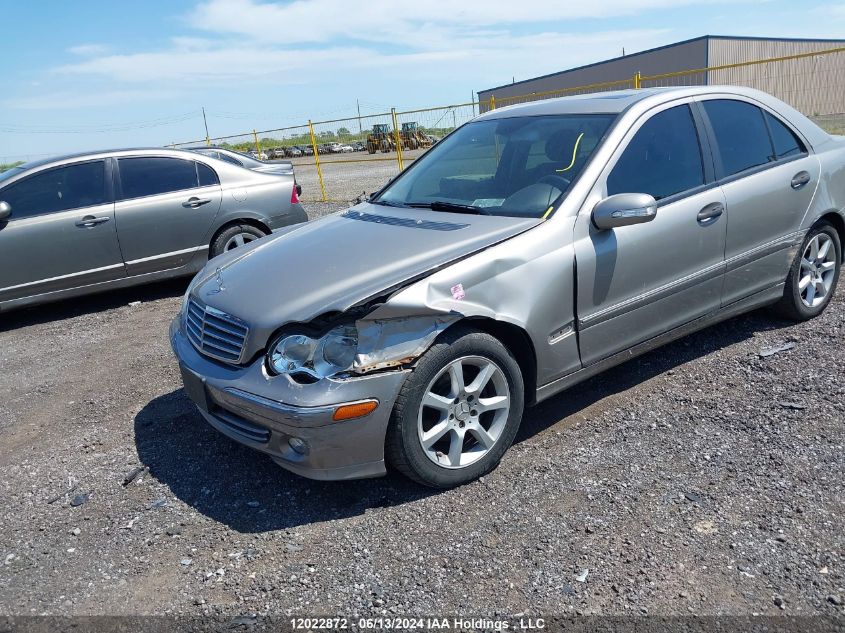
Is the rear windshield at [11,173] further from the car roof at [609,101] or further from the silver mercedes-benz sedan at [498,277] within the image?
the car roof at [609,101]

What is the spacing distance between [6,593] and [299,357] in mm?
1486

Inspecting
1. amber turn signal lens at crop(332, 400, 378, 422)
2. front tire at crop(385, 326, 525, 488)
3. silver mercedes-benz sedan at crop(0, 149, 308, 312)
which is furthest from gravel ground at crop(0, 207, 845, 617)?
silver mercedes-benz sedan at crop(0, 149, 308, 312)

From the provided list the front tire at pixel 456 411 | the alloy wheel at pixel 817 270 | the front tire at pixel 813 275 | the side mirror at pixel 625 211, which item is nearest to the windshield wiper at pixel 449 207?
the side mirror at pixel 625 211

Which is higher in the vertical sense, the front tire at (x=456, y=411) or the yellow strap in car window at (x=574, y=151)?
the yellow strap in car window at (x=574, y=151)

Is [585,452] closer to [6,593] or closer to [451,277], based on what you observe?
[451,277]

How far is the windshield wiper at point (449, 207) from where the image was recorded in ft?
12.6

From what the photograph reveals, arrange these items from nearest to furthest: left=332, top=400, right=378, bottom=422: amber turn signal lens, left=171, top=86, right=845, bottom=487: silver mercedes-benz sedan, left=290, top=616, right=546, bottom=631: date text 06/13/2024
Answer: left=290, top=616, right=546, bottom=631: date text 06/13/2024, left=332, top=400, right=378, bottom=422: amber turn signal lens, left=171, top=86, right=845, bottom=487: silver mercedes-benz sedan

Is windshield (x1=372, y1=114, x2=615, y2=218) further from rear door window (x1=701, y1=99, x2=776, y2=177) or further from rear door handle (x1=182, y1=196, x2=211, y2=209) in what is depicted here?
rear door handle (x1=182, y1=196, x2=211, y2=209)

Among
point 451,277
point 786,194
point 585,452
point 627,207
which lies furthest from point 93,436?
point 786,194

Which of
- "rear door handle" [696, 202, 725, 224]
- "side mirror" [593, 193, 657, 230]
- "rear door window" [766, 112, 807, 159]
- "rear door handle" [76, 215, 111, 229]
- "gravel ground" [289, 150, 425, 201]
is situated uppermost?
"rear door window" [766, 112, 807, 159]

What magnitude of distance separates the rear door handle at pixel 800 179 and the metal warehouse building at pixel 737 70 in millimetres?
8342

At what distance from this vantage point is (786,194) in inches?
179

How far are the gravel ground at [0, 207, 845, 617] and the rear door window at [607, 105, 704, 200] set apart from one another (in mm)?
1210

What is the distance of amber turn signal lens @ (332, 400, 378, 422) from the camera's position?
295 cm
